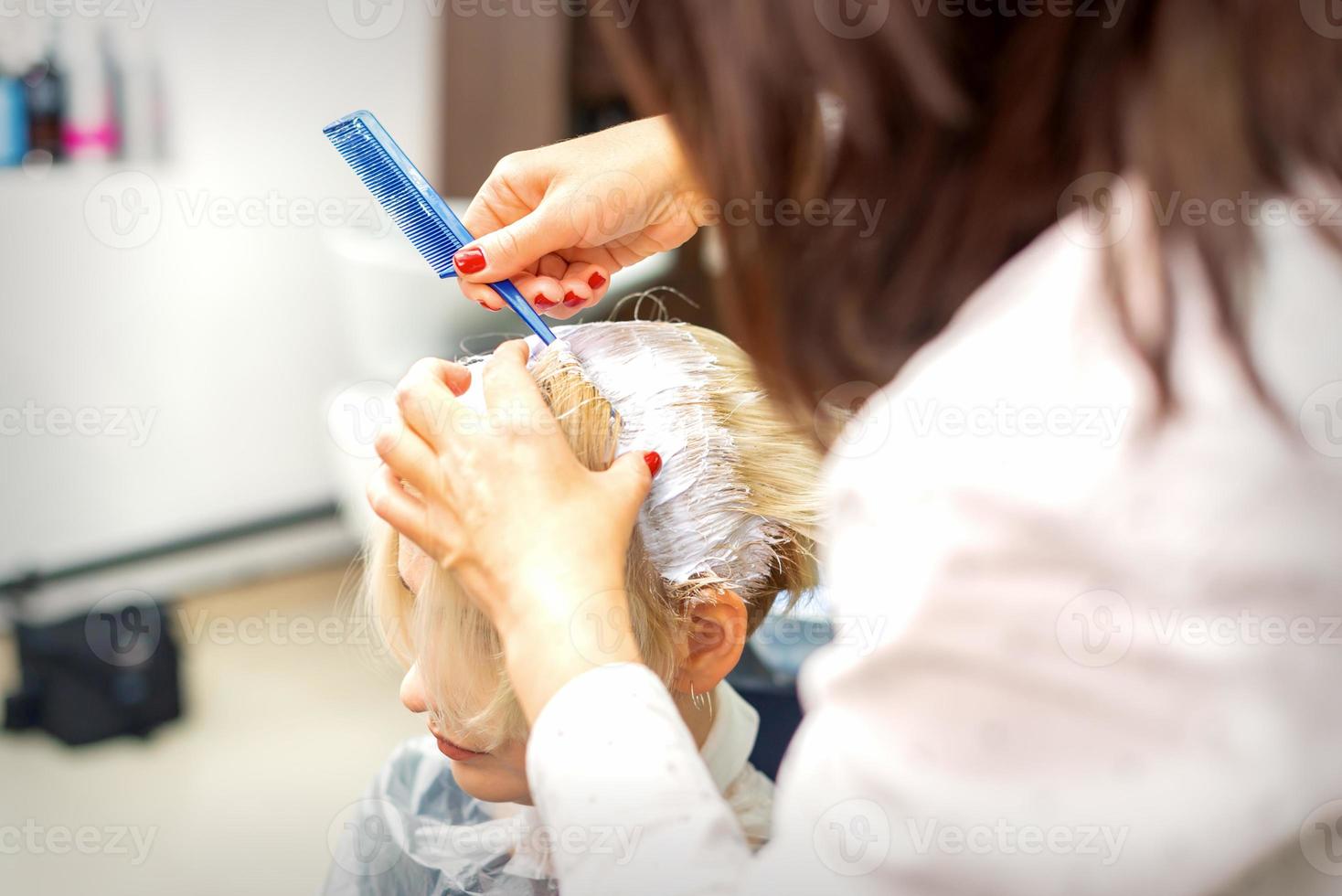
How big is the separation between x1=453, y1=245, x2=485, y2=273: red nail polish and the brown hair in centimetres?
31

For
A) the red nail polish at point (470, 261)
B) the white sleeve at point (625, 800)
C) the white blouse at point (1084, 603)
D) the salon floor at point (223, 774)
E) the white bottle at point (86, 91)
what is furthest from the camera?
the white bottle at point (86, 91)

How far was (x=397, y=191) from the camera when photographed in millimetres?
876

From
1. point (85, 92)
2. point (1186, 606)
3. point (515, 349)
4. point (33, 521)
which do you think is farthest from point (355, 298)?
point (1186, 606)

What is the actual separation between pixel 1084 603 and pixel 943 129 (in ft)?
0.70

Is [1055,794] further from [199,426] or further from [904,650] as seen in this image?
[199,426]

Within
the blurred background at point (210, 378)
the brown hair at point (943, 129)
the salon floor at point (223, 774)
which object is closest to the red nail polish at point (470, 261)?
the brown hair at point (943, 129)

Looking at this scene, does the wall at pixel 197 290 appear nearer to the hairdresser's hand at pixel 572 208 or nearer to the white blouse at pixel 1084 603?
the hairdresser's hand at pixel 572 208

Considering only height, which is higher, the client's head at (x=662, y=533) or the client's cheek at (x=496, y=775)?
the client's head at (x=662, y=533)

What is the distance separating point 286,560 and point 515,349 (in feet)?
7.39

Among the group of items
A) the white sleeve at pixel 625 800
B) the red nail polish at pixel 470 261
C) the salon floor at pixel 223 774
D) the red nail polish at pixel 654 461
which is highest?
the red nail polish at pixel 470 261

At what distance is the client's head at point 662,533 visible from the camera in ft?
3.00

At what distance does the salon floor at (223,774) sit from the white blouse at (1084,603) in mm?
1485

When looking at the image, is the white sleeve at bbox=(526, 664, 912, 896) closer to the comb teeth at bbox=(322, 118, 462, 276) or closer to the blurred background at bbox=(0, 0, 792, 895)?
the comb teeth at bbox=(322, 118, 462, 276)

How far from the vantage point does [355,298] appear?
2.18 metres
